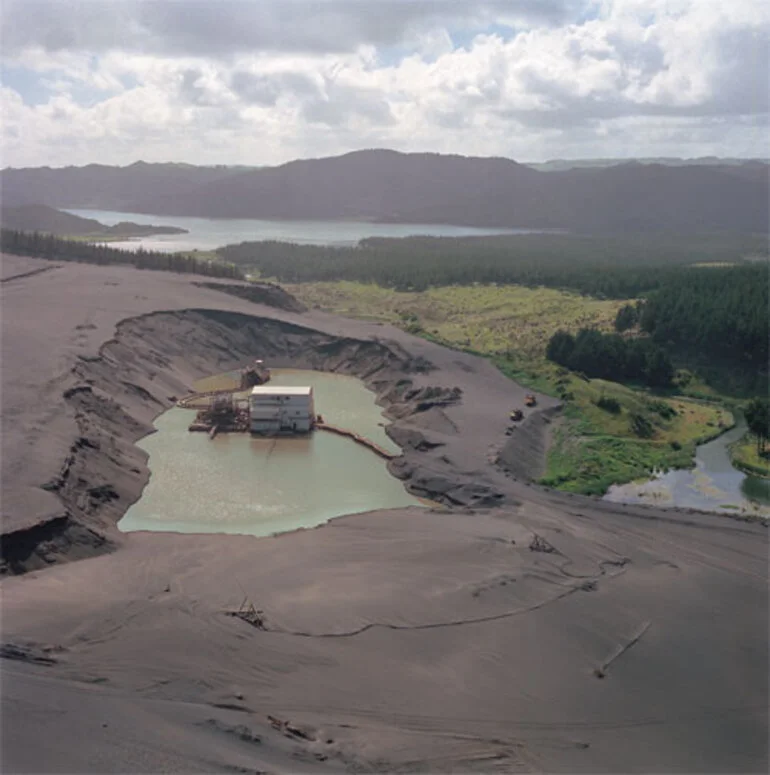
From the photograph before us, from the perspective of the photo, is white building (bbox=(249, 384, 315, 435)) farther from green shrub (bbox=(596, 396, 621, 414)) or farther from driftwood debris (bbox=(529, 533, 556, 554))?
driftwood debris (bbox=(529, 533, 556, 554))

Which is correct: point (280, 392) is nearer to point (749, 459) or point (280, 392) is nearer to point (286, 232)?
point (749, 459)

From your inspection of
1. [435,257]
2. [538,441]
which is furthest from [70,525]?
[435,257]

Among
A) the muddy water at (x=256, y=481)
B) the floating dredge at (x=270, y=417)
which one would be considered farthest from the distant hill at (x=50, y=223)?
the muddy water at (x=256, y=481)

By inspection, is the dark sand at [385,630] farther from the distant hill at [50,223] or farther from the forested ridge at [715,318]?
the distant hill at [50,223]

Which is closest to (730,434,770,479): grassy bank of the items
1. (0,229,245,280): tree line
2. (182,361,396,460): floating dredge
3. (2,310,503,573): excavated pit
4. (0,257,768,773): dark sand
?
(0,257,768,773): dark sand

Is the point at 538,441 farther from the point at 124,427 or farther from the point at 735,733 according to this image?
the point at 735,733

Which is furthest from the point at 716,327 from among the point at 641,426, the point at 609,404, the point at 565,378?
the point at 641,426
